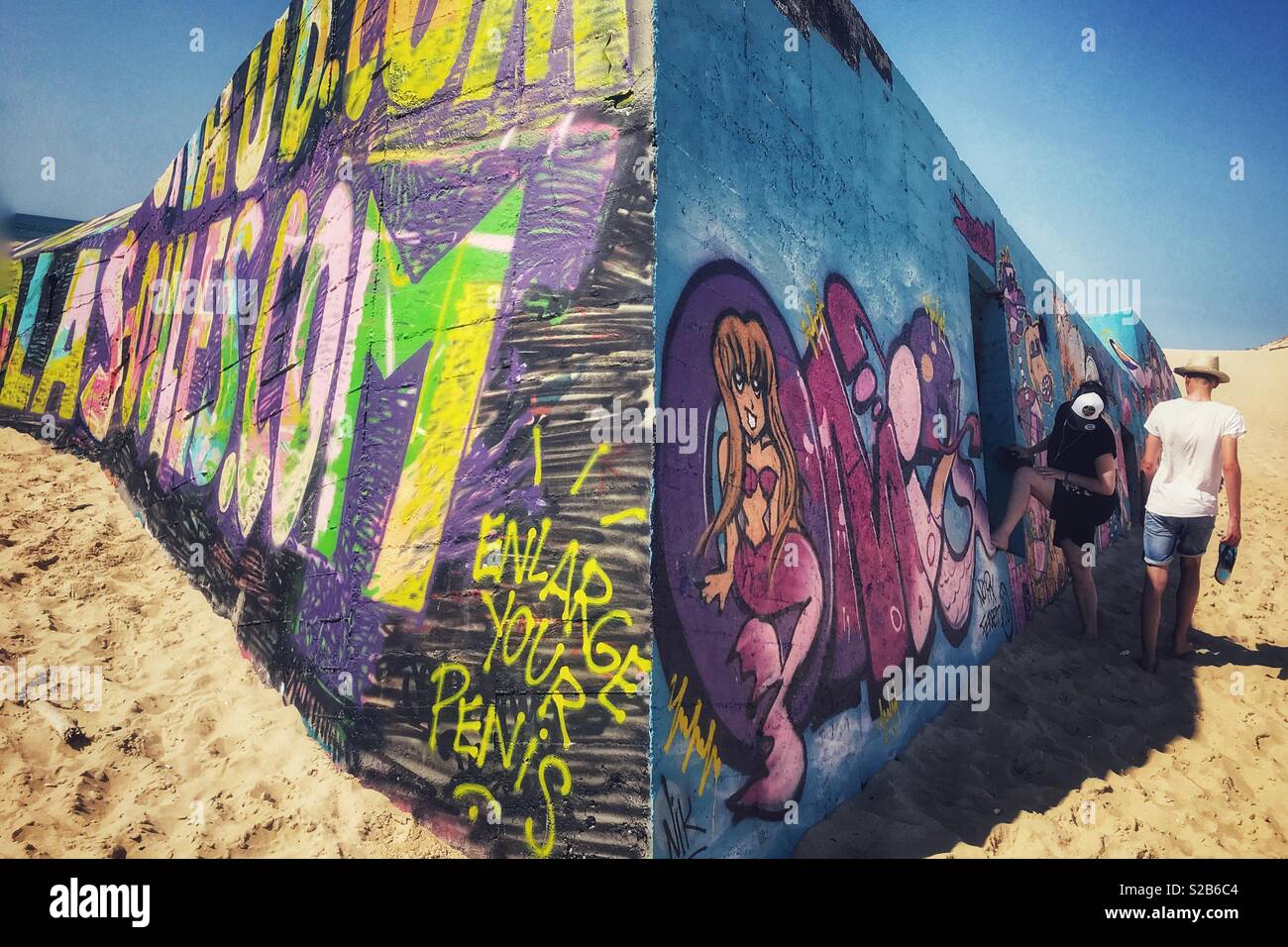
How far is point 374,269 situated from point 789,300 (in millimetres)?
2074

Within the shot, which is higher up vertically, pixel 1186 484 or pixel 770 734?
pixel 1186 484

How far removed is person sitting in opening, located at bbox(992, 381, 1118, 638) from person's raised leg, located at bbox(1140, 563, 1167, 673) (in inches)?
25.2

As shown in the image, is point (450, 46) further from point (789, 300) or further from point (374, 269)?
point (789, 300)

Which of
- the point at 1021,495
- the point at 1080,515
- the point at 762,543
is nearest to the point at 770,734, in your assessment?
the point at 762,543

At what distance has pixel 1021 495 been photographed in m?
5.98

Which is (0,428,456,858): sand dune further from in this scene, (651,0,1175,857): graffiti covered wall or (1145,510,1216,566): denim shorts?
(1145,510,1216,566): denim shorts

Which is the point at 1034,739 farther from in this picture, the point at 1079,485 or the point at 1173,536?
the point at 1079,485

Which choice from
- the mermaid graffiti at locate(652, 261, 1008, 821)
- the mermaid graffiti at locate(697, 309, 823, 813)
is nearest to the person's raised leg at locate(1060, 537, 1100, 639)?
the mermaid graffiti at locate(652, 261, 1008, 821)

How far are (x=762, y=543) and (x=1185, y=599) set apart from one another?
3.71 metres

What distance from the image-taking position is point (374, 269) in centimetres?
373

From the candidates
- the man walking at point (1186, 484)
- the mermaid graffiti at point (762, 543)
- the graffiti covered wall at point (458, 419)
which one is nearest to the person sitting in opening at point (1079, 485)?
the man walking at point (1186, 484)

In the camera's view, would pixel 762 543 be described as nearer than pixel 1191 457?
Yes

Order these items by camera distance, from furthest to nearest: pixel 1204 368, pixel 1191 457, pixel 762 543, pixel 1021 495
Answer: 1. pixel 1021 495
2. pixel 1204 368
3. pixel 1191 457
4. pixel 762 543
